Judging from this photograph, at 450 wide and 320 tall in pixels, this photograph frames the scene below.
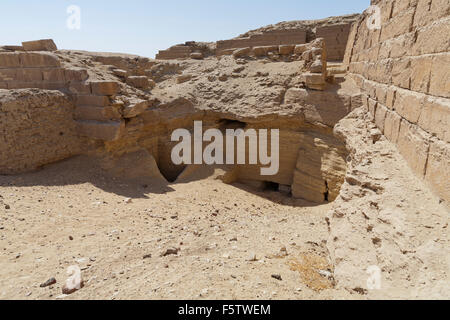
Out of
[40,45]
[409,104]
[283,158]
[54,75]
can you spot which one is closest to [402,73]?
[409,104]

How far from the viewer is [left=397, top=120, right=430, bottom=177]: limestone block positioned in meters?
2.45

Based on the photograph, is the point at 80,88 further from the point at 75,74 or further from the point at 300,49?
the point at 300,49

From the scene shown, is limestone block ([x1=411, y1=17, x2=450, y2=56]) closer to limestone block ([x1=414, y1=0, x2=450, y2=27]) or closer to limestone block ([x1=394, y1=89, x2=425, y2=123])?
limestone block ([x1=414, y1=0, x2=450, y2=27])

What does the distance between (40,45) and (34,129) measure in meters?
2.62

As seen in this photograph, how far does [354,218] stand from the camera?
277 cm

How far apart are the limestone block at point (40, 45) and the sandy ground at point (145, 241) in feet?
10.1

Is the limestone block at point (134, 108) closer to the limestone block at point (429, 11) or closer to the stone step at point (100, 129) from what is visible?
the stone step at point (100, 129)

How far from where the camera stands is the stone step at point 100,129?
6.14 metres

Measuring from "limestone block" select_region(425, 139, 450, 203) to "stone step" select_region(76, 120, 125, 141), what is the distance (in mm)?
5588

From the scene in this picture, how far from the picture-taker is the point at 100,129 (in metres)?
6.15

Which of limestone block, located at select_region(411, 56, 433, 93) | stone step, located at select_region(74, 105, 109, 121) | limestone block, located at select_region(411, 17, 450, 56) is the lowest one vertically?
stone step, located at select_region(74, 105, 109, 121)

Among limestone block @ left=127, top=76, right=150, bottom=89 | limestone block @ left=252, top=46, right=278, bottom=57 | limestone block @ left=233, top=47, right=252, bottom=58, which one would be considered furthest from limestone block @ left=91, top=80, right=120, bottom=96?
limestone block @ left=252, top=46, right=278, bottom=57

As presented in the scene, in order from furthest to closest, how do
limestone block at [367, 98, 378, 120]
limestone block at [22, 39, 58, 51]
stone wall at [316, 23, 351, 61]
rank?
stone wall at [316, 23, 351, 61], limestone block at [22, 39, 58, 51], limestone block at [367, 98, 378, 120]

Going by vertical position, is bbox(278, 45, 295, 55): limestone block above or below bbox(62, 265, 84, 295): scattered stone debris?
above
